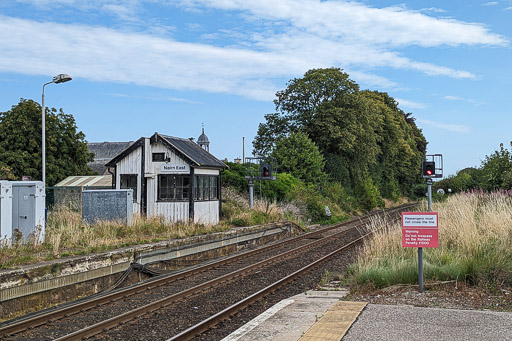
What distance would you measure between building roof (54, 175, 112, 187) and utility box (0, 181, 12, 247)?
17.4 meters

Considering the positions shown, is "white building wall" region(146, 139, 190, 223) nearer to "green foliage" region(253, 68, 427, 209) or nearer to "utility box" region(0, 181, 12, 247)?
"utility box" region(0, 181, 12, 247)

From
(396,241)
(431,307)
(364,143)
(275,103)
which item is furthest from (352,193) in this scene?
(431,307)

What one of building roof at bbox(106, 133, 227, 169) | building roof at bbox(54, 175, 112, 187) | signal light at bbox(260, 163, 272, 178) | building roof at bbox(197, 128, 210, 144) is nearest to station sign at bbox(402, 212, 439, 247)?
building roof at bbox(106, 133, 227, 169)

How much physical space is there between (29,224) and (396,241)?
29.3 ft

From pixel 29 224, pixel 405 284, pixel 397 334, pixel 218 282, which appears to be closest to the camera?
pixel 397 334

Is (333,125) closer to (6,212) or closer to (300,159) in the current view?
(300,159)

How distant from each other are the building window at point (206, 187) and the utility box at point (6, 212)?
969 cm

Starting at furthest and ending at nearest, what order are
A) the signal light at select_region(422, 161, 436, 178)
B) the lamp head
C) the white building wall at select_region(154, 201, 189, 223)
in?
the white building wall at select_region(154, 201, 189, 223) < the lamp head < the signal light at select_region(422, 161, 436, 178)

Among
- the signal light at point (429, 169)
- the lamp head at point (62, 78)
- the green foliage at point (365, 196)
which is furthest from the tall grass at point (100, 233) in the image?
the green foliage at point (365, 196)

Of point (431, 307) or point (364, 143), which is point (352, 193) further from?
point (431, 307)

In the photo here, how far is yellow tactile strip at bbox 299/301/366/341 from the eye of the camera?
21.8 ft

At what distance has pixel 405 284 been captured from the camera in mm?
10062

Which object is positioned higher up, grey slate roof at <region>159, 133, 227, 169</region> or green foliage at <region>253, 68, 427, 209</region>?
green foliage at <region>253, 68, 427, 209</region>

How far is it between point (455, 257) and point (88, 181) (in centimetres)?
2582
